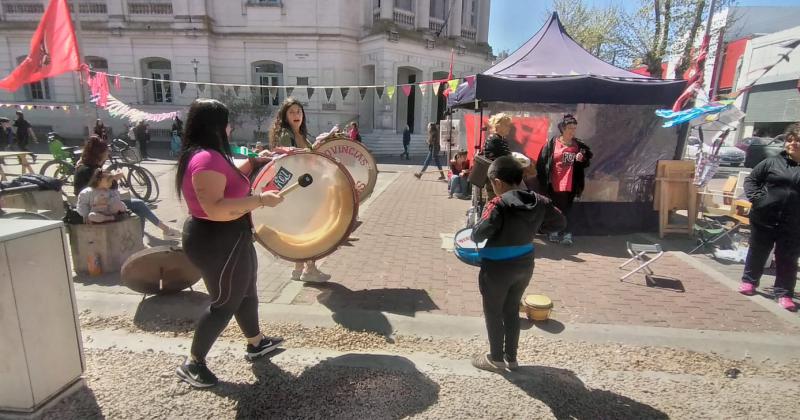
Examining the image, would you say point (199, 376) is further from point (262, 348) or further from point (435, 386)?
point (435, 386)

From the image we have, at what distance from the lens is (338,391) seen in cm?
263

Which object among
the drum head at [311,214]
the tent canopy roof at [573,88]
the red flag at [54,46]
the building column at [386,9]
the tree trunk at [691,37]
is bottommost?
the drum head at [311,214]

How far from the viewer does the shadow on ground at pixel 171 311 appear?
11.3 ft

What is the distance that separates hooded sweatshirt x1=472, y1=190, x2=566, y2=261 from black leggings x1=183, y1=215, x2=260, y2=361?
1.42 metres

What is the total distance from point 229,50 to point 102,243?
21.2 meters

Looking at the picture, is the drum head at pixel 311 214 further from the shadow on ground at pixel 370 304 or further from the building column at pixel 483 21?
the building column at pixel 483 21

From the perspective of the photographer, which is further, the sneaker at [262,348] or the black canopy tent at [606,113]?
the black canopy tent at [606,113]

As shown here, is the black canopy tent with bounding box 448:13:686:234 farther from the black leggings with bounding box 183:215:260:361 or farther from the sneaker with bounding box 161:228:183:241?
the sneaker with bounding box 161:228:183:241

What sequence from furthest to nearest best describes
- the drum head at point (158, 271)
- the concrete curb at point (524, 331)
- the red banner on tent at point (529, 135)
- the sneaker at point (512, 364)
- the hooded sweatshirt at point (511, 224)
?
the red banner on tent at point (529, 135) → the drum head at point (158, 271) → the concrete curb at point (524, 331) → the sneaker at point (512, 364) → the hooded sweatshirt at point (511, 224)

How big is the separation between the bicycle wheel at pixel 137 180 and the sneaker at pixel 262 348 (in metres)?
6.71

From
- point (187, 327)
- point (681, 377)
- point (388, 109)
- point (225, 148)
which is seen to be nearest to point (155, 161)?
point (388, 109)

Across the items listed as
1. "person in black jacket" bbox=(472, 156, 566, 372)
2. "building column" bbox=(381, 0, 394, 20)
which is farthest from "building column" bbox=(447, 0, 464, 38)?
"person in black jacket" bbox=(472, 156, 566, 372)

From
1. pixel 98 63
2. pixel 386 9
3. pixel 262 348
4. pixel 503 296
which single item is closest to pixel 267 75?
pixel 386 9

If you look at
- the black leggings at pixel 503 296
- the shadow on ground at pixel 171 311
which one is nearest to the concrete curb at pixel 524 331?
the shadow on ground at pixel 171 311
